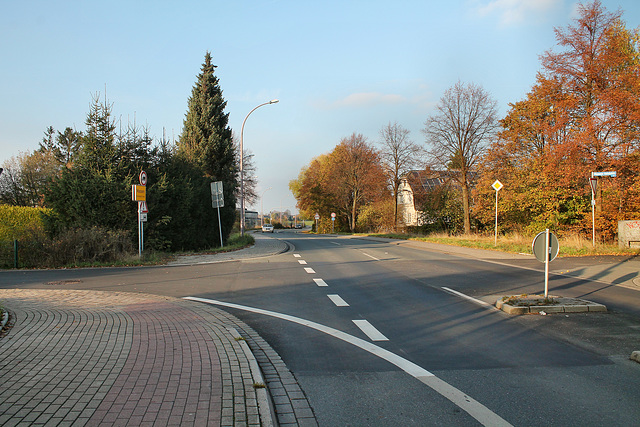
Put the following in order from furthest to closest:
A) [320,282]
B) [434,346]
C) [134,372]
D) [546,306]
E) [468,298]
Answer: [320,282], [468,298], [546,306], [434,346], [134,372]

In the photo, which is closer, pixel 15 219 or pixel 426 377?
pixel 426 377

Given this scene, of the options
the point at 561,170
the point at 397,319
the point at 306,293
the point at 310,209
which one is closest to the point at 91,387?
the point at 397,319

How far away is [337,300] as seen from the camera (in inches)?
334

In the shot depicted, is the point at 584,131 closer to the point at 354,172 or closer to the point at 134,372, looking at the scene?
the point at 134,372

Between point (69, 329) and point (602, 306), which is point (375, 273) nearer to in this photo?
point (602, 306)

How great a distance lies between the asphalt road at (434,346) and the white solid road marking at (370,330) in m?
0.03

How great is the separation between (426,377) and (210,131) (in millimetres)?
25558

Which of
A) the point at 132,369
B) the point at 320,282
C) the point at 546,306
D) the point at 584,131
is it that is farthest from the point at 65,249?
the point at 584,131

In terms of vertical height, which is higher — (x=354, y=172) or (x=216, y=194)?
(x=354, y=172)

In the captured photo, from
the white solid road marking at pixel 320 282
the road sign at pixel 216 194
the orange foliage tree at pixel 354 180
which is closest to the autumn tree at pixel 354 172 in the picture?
the orange foliage tree at pixel 354 180

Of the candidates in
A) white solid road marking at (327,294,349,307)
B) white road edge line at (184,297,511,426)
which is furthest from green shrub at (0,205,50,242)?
white road edge line at (184,297,511,426)

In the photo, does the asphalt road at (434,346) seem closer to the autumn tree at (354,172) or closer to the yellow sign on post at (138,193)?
the yellow sign on post at (138,193)

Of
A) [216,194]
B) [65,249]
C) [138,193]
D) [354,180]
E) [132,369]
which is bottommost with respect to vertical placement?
[132,369]

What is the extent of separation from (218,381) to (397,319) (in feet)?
12.3
